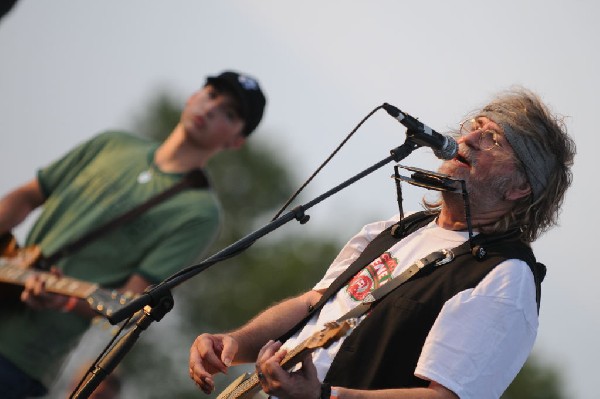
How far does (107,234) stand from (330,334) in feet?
12.9

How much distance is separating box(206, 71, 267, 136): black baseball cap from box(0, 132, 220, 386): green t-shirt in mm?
662

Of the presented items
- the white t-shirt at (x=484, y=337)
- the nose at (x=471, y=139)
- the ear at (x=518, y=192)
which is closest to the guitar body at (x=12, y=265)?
the white t-shirt at (x=484, y=337)

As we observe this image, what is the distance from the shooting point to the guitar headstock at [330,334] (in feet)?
10.6

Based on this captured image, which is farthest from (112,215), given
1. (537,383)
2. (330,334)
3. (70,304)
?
(537,383)

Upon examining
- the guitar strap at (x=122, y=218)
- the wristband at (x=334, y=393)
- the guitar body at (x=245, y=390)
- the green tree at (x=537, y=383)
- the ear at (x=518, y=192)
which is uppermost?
the ear at (x=518, y=192)

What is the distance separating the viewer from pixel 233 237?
2211cm

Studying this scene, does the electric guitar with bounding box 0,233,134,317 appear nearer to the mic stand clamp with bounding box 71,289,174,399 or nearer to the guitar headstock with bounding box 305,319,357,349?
the mic stand clamp with bounding box 71,289,174,399

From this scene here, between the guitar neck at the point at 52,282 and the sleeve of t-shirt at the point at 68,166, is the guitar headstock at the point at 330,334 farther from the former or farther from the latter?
the sleeve of t-shirt at the point at 68,166

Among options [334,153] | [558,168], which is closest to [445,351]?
[334,153]

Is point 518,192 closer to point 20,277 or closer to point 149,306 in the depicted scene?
point 149,306

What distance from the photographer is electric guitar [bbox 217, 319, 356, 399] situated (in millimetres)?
3264

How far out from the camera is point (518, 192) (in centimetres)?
414

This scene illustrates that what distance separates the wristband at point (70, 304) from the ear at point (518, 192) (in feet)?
10.6

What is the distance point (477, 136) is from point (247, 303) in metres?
17.4
